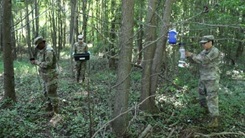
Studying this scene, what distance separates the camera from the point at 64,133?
18.5 feet

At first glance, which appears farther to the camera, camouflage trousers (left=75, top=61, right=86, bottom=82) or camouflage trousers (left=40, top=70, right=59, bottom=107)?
camouflage trousers (left=75, top=61, right=86, bottom=82)

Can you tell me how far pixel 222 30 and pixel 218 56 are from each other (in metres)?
8.37

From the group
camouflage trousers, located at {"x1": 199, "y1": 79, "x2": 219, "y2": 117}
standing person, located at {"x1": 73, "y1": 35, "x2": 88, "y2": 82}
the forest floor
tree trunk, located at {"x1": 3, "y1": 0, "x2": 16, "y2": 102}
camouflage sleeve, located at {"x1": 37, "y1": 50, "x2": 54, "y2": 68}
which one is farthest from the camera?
standing person, located at {"x1": 73, "y1": 35, "x2": 88, "y2": 82}

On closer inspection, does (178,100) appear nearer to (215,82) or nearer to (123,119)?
(215,82)

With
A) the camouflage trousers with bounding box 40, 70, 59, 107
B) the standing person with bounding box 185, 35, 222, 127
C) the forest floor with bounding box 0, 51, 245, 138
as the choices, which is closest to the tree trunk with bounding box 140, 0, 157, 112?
the forest floor with bounding box 0, 51, 245, 138

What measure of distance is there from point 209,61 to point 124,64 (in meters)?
2.60

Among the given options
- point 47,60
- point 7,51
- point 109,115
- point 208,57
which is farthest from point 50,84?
point 208,57

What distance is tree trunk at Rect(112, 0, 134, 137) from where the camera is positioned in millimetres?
4727

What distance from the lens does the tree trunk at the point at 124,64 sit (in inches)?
186

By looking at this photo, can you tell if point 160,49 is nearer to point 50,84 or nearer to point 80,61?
point 50,84

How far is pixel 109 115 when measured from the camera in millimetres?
6102

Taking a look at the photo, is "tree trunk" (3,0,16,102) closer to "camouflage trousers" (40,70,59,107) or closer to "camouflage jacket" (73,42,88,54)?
"camouflage trousers" (40,70,59,107)

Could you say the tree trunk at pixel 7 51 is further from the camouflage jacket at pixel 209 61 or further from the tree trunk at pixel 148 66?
the camouflage jacket at pixel 209 61

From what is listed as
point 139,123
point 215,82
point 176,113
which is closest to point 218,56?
point 215,82
